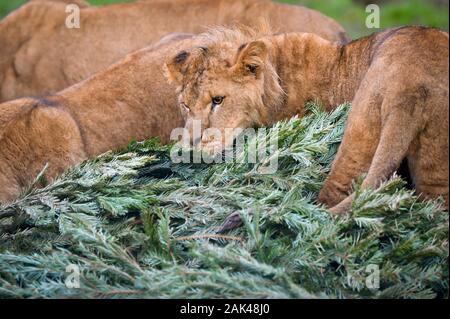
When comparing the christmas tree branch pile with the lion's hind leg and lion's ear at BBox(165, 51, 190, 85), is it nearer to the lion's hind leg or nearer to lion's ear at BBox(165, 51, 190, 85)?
the lion's hind leg

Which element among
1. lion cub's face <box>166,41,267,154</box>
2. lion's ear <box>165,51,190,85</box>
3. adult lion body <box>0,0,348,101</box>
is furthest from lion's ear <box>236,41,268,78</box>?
adult lion body <box>0,0,348,101</box>

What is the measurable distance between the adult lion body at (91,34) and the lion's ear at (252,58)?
2.58 meters

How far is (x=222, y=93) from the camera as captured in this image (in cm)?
578

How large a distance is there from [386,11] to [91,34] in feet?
20.3

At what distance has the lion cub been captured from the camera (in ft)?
15.1

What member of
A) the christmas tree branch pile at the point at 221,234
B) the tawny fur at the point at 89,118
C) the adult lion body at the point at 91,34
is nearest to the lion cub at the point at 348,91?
the christmas tree branch pile at the point at 221,234

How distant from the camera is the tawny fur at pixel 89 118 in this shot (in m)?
6.39

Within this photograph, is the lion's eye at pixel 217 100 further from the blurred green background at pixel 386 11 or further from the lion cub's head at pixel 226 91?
Result: the blurred green background at pixel 386 11

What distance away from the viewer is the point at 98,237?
461cm

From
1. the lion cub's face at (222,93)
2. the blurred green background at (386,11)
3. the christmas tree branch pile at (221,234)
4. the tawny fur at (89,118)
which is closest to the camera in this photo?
the christmas tree branch pile at (221,234)

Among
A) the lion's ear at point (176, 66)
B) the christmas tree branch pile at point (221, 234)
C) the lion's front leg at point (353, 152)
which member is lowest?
the christmas tree branch pile at point (221, 234)

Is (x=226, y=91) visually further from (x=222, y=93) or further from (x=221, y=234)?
(x=221, y=234)
